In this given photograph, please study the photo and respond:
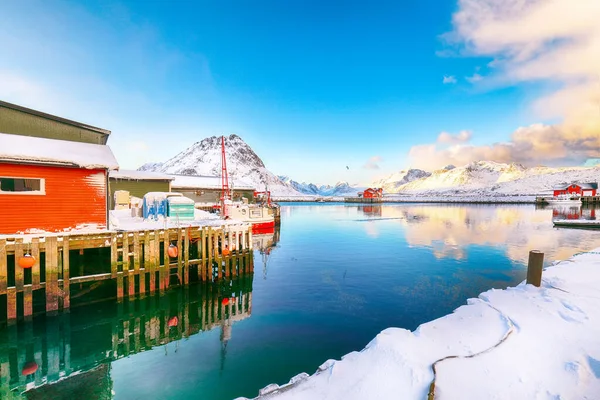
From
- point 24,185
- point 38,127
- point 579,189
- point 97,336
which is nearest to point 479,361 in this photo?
point 97,336

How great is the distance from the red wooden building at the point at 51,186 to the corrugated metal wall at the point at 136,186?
79.6 ft

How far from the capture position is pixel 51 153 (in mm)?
15180

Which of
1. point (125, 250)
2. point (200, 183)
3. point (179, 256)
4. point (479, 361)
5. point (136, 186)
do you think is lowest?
point (479, 361)

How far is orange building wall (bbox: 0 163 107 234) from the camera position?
1395 cm

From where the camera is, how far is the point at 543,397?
19.3ft

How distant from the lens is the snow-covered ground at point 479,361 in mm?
5992

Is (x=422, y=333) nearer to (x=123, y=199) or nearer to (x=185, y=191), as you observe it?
(x=123, y=199)

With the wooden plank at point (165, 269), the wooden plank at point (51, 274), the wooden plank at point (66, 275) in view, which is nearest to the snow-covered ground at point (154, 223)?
the wooden plank at point (165, 269)

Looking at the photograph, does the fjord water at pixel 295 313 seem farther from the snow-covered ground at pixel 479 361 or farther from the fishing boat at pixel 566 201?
the fishing boat at pixel 566 201

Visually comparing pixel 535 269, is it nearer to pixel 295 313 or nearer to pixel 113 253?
pixel 295 313

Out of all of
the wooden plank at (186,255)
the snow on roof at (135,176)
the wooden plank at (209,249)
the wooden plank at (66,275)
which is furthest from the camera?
the snow on roof at (135,176)

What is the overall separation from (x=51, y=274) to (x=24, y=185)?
7.99 m

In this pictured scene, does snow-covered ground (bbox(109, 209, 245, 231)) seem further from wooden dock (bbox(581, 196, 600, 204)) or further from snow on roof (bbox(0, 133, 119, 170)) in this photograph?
wooden dock (bbox(581, 196, 600, 204))

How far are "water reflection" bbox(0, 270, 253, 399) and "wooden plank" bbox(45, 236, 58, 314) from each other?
64 cm
